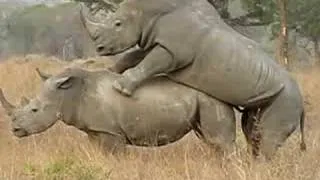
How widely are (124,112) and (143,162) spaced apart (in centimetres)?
49

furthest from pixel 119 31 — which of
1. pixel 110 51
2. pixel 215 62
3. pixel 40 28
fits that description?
pixel 40 28

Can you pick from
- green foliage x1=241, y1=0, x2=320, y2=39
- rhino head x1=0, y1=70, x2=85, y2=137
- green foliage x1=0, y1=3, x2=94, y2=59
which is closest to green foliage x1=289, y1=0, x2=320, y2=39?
green foliage x1=241, y1=0, x2=320, y2=39

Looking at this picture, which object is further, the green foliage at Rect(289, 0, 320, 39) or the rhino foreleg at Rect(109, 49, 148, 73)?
the green foliage at Rect(289, 0, 320, 39)

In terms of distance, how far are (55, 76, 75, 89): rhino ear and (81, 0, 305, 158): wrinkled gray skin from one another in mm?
409

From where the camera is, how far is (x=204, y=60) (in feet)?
28.2

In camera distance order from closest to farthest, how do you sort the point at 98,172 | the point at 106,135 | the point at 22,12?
the point at 98,172 → the point at 106,135 → the point at 22,12

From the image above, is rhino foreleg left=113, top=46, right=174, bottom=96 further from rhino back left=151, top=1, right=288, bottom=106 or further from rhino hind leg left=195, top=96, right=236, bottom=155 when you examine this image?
rhino hind leg left=195, top=96, right=236, bottom=155

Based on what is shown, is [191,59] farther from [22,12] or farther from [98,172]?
[22,12]

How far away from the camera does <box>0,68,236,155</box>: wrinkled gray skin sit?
8.53m

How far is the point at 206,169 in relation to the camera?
7.75 m

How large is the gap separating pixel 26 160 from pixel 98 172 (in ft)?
4.68

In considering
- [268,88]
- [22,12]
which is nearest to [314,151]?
[268,88]

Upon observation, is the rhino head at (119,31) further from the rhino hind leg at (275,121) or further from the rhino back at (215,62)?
the rhino hind leg at (275,121)

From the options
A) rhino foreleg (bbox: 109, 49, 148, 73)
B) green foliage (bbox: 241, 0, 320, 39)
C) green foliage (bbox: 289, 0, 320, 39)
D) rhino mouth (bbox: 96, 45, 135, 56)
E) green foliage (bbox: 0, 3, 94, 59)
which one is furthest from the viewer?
green foliage (bbox: 0, 3, 94, 59)
